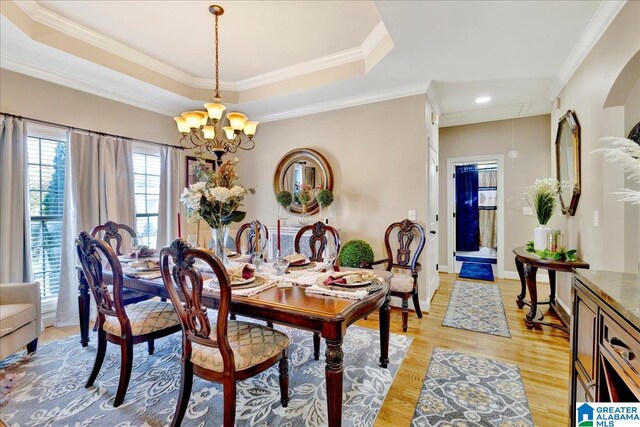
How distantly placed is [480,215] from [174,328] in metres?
7.06

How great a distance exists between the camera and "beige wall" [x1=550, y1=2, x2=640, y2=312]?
2061 mm

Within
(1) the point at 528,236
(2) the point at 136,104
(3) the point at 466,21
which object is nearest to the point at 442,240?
(1) the point at 528,236

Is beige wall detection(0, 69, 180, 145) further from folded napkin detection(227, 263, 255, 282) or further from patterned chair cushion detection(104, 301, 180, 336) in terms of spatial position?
folded napkin detection(227, 263, 255, 282)

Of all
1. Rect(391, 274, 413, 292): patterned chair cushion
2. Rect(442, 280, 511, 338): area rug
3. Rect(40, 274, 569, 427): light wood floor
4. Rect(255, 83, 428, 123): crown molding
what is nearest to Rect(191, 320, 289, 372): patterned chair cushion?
Rect(40, 274, 569, 427): light wood floor

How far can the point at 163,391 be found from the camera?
6.73ft

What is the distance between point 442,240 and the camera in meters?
5.50

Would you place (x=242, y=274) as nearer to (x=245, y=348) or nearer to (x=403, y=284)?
(x=245, y=348)

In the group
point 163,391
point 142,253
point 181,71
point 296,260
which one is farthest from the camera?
point 181,71

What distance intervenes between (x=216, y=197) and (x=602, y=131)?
314cm

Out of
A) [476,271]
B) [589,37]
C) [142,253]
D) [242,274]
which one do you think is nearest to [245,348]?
[242,274]

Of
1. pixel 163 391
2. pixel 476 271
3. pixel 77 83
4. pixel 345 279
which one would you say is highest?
pixel 77 83

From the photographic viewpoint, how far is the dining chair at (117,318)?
1.89m

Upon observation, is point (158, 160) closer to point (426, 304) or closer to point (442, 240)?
point (426, 304)

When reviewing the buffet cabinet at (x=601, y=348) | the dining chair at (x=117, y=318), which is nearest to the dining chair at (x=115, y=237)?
the dining chair at (x=117, y=318)
